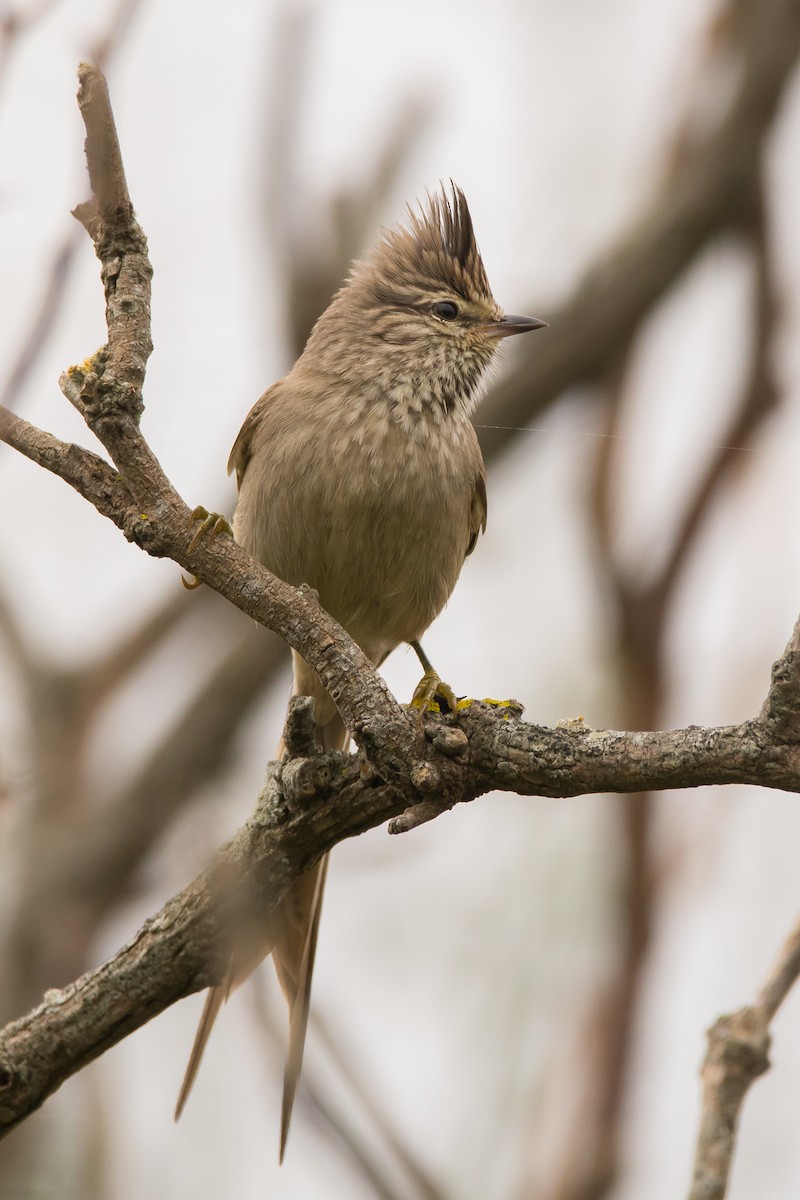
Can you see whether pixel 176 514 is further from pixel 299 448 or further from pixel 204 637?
pixel 204 637

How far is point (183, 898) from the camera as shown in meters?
3.43

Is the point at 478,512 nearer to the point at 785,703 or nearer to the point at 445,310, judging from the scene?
the point at 445,310

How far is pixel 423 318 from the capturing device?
528cm

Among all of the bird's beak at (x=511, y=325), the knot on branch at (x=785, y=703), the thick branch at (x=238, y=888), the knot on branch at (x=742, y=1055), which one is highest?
the bird's beak at (x=511, y=325)

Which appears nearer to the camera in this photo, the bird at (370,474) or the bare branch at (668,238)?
the bird at (370,474)

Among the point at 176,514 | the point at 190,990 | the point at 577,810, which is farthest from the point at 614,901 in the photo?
the point at 176,514

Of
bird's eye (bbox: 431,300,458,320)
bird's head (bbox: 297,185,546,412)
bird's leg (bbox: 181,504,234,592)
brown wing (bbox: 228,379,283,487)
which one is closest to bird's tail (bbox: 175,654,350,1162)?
bird's leg (bbox: 181,504,234,592)

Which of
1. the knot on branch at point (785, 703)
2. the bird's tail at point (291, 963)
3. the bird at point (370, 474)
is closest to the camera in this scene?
the knot on branch at point (785, 703)

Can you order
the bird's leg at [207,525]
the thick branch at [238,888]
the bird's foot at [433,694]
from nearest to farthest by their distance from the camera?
the thick branch at [238,888] < the bird's leg at [207,525] < the bird's foot at [433,694]

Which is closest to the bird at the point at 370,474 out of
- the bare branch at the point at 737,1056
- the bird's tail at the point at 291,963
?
the bird's tail at the point at 291,963

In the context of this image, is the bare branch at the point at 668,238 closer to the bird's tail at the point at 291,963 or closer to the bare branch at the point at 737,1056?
the bird's tail at the point at 291,963

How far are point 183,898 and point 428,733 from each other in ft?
2.70

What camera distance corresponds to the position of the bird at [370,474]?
4.47 meters

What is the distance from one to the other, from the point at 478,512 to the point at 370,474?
85 centimetres
